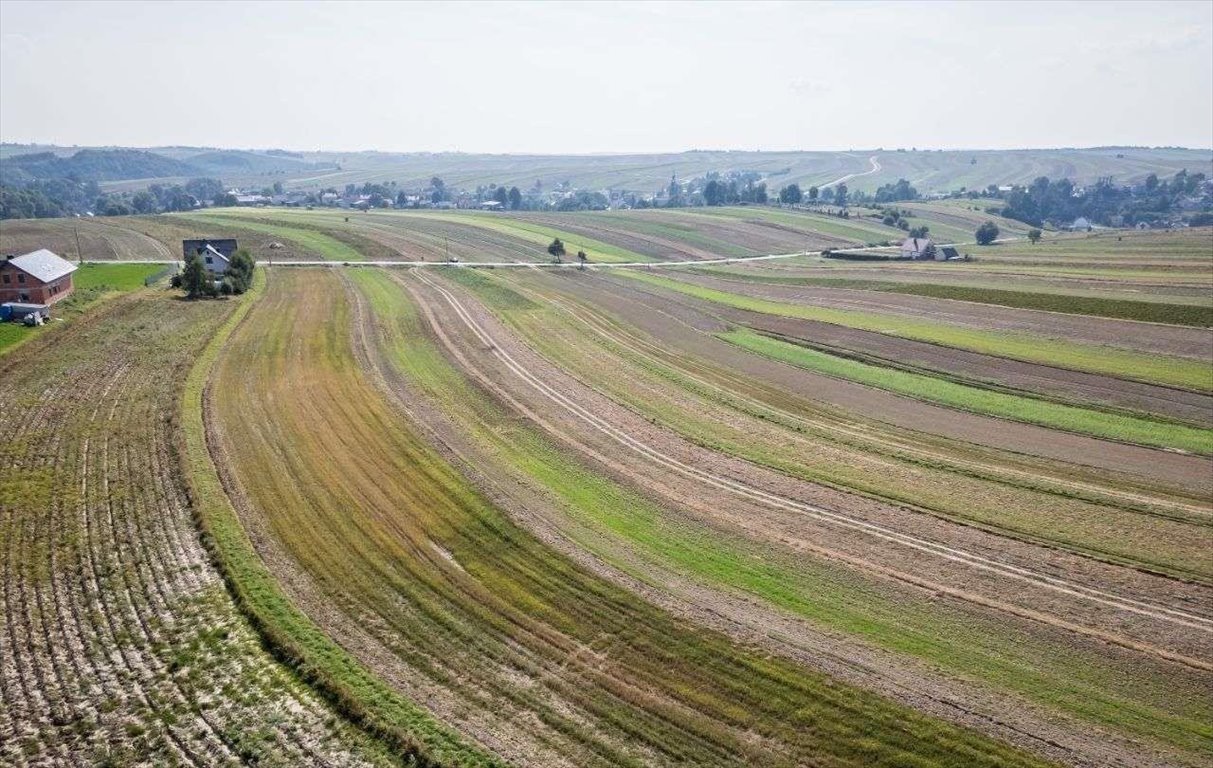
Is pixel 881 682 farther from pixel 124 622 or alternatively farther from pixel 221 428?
pixel 221 428

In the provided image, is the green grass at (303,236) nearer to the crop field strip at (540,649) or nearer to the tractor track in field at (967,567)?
the tractor track in field at (967,567)

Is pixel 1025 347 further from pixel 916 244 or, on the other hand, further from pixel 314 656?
pixel 916 244

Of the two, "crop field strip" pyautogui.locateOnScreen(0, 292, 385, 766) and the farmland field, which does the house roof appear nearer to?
the farmland field

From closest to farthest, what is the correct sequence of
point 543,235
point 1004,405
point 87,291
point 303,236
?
point 1004,405, point 87,291, point 303,236, point 543,235

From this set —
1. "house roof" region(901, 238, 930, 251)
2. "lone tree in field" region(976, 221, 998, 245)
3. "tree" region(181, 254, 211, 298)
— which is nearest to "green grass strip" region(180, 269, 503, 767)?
"tree" region(181, 254, 211, 298)

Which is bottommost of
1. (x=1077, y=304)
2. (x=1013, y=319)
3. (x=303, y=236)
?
(x=1013, y=319)

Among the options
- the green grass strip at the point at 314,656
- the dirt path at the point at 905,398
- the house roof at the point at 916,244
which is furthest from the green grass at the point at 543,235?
the green grass strip at the point at 314,656

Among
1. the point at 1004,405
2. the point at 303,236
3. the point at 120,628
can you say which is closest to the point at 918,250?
the point at 1004,405
